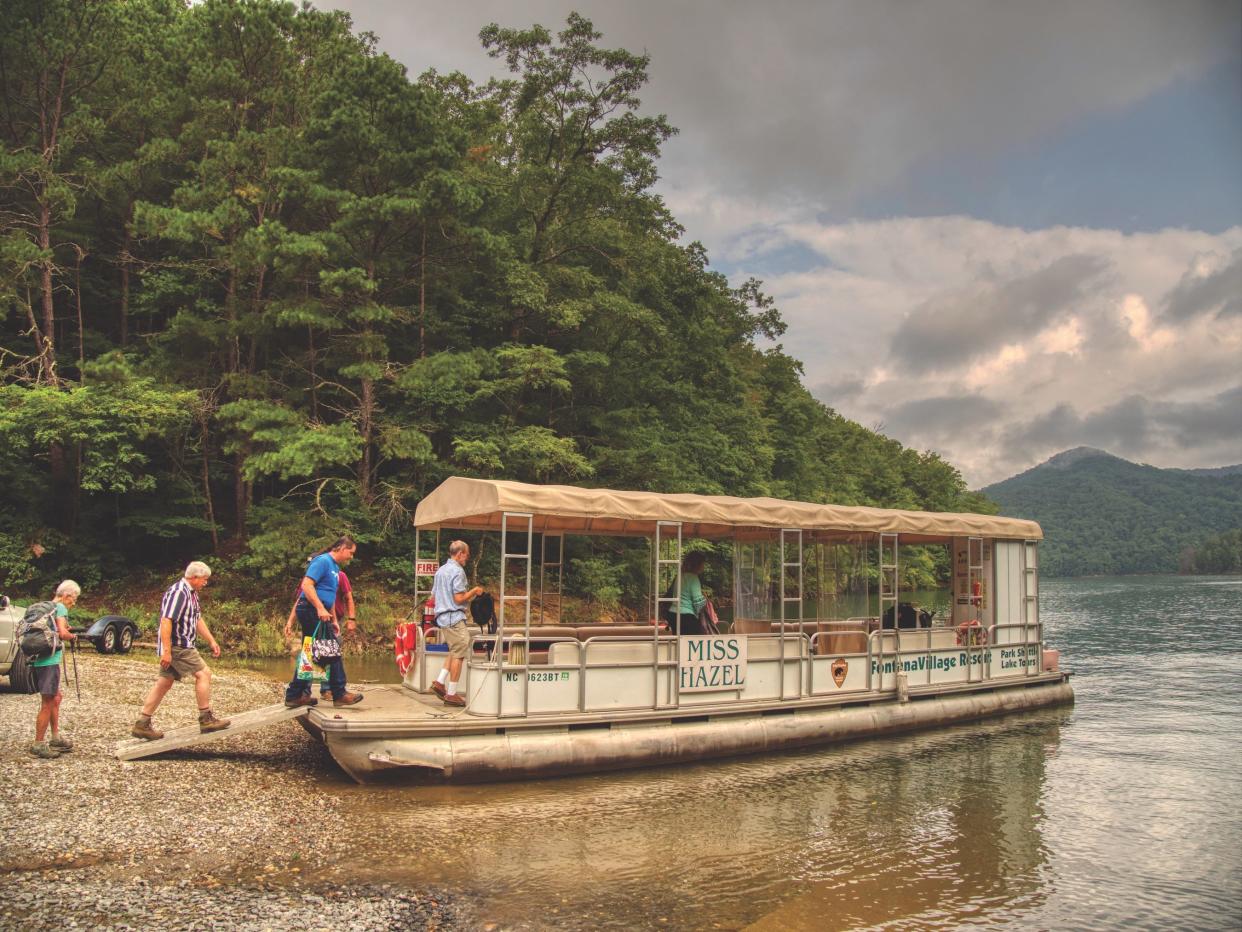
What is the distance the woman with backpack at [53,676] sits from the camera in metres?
9.74

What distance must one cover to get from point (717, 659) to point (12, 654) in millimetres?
10814

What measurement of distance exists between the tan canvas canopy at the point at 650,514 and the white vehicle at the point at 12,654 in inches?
252

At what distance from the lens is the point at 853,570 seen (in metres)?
16.4

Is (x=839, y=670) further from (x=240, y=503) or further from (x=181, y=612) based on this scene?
(x=240, y=503)

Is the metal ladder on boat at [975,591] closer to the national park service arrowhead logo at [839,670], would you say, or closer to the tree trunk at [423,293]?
the national park service arrowhead logo at [839,670]

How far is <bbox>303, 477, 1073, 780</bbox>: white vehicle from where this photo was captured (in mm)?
10562

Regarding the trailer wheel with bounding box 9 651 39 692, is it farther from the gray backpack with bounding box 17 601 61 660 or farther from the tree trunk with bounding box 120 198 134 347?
the tree trunk with bounding box 120 198 134 347

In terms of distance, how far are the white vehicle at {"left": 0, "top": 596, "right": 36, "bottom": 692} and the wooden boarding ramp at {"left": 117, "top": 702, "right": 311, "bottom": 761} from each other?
4.90 meters

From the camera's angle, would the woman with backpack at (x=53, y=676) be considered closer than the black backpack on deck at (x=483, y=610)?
Yes

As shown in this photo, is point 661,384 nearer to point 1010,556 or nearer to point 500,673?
point 1010,556

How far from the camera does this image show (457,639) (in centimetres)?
1112

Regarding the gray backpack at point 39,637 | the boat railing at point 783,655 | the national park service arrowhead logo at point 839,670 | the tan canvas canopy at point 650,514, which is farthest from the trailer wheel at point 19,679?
the national park service arrowhead logo at point 839,670

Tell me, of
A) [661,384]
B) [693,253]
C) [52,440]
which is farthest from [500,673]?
[693,253]

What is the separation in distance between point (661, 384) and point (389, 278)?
11.6 m
